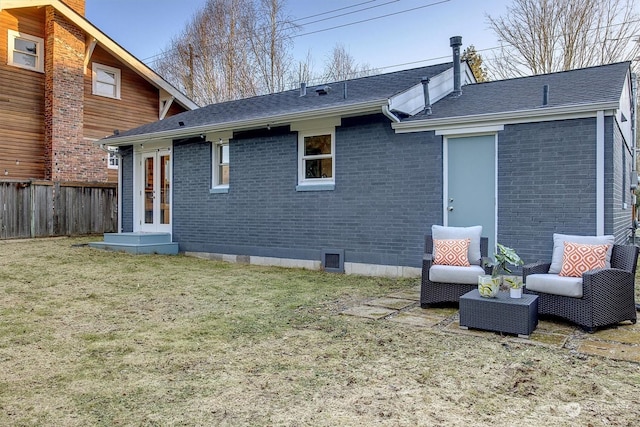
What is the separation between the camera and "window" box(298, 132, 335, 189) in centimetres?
846

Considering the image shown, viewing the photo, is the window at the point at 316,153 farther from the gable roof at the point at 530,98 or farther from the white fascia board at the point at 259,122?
the gable roof at the point at 530,98

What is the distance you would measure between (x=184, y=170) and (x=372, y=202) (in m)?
4.85

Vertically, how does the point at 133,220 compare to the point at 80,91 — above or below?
below

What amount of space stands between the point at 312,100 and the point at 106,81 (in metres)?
9.95

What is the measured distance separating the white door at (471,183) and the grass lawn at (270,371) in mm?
2524

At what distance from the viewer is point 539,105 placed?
21.5ft

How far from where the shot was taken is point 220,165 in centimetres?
1009

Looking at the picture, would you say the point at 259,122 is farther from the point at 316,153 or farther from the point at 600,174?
the point at 600,174

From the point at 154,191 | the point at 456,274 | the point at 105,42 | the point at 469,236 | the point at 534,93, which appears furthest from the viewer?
the point at 105,42

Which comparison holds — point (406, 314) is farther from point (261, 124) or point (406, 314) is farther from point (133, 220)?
point (133, 220)

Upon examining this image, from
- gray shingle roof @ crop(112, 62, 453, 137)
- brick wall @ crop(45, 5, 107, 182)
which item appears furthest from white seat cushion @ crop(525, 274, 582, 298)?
brick wall @ crop(45, 5, 107, 182)

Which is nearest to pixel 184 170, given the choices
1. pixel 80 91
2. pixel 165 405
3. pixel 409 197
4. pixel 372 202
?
pixel 372 202

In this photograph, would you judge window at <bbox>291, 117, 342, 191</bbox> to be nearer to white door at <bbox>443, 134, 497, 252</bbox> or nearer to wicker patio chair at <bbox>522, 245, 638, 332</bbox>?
white door at <bbox>443, 134, 497, 252</bbox>

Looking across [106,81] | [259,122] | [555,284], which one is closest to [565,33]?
[259,122]
